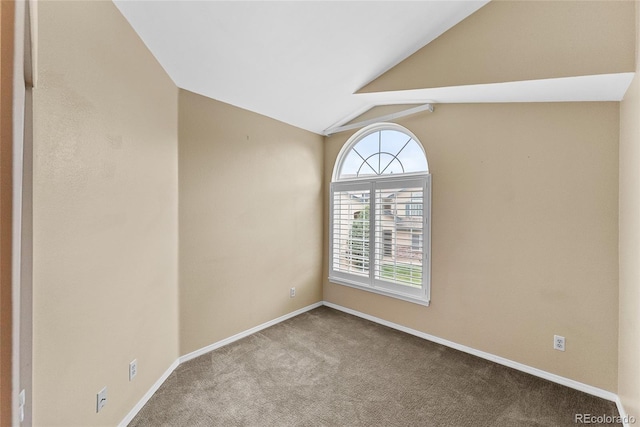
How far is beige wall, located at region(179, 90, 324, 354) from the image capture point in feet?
8.18

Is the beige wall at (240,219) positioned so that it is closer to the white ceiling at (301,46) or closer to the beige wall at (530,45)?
the white ceiling at (301,46)

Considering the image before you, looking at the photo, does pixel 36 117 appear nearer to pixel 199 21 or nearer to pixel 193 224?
pixel 199 21

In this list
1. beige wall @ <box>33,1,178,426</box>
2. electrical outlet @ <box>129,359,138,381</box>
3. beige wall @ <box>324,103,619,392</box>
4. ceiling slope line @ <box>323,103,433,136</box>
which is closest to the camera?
beige wall @ <box>33,1,178,426</box>

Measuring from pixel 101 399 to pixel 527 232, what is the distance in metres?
3.23

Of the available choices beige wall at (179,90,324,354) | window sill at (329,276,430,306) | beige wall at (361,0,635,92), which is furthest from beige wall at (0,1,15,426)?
window sill at (329,276,430,306)

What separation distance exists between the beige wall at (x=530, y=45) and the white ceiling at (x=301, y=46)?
8 centimetres

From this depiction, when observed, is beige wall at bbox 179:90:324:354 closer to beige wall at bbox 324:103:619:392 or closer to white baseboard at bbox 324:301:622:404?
white baseboard at bbox 324:301:622:404

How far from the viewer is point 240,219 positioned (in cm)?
288

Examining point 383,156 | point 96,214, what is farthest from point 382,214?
Answer: point 96,214

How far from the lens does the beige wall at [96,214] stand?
1.22 m

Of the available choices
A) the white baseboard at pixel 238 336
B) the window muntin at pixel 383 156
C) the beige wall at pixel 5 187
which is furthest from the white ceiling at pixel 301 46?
the white baseboard at pixel 238 336

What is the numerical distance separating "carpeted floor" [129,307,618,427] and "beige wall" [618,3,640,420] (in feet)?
1.28

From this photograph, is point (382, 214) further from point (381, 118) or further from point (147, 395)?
point (147, 395)

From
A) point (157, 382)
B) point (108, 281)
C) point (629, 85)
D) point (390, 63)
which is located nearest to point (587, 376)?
point (629, 85)
